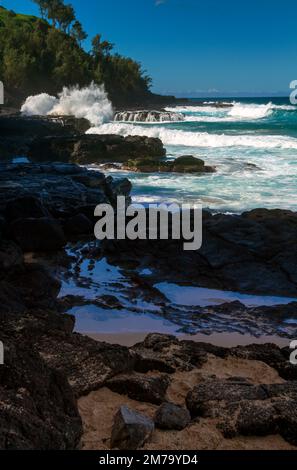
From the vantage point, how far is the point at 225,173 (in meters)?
18.3

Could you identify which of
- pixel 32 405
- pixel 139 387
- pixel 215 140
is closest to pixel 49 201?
pixel 139 387

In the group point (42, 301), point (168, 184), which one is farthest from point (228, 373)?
point (168, 184)

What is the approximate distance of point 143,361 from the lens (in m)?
4.39

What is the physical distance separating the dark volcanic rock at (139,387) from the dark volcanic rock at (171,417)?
225mm

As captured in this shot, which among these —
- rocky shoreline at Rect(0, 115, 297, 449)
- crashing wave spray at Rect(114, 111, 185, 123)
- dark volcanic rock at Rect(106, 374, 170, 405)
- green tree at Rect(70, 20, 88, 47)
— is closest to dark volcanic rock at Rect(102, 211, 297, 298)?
rocky shoreline at Rect(0, 115, 297, 449)

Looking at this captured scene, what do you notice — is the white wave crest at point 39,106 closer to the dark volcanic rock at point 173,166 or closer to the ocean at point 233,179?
the ocean at point 233,179

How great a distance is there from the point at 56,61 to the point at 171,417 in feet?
247

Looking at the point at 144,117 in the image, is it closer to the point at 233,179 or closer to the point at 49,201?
the point at 233,179

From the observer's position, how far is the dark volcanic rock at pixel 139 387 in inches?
150

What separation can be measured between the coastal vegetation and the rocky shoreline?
52915mm

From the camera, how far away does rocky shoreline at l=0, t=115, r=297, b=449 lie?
3.06 meters

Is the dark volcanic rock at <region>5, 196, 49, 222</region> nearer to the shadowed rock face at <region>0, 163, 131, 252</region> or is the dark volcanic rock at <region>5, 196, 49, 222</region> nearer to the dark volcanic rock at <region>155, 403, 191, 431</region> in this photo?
the shadowed rock face at <region>0, 163, 131, 252</region>

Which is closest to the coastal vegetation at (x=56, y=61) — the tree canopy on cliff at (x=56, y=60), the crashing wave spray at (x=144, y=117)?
the tree canopy on cliff at (x=56, y=60)

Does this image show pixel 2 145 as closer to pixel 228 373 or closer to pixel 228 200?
pixel 228 200
